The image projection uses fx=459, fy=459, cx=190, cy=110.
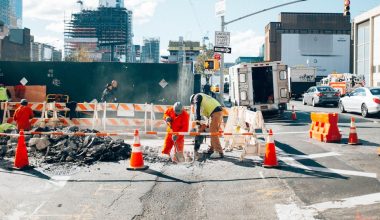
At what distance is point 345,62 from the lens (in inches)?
4323

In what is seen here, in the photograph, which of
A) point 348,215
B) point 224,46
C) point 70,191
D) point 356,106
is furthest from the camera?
point 356,106

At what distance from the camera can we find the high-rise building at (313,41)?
10769 centimetres

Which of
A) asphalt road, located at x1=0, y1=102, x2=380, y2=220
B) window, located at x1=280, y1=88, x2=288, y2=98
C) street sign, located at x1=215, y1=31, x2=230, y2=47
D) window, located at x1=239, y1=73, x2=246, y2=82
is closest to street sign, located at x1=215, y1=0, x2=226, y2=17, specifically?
→ street sign, located at x1=215, y1=31, x2=230, y2=47

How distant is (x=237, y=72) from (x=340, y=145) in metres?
9.55

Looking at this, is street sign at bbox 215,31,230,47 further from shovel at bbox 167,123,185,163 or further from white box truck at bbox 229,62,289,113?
shovel at bbox 167,123,185,163

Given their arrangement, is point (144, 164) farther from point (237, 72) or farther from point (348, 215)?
point (237, 72)

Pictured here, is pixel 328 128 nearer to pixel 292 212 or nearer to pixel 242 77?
pixel 292 212

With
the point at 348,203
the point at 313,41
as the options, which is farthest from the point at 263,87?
the point at 313,41

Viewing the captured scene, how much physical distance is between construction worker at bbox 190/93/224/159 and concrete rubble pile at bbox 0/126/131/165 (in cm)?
217

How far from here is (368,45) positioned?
207ft

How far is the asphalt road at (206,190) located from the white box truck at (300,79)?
3576 centimetres

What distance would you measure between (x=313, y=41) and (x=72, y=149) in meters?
104

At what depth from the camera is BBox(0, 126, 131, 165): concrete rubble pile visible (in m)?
11.2

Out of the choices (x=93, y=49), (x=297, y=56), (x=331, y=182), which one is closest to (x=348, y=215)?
(x=331, y=182)
